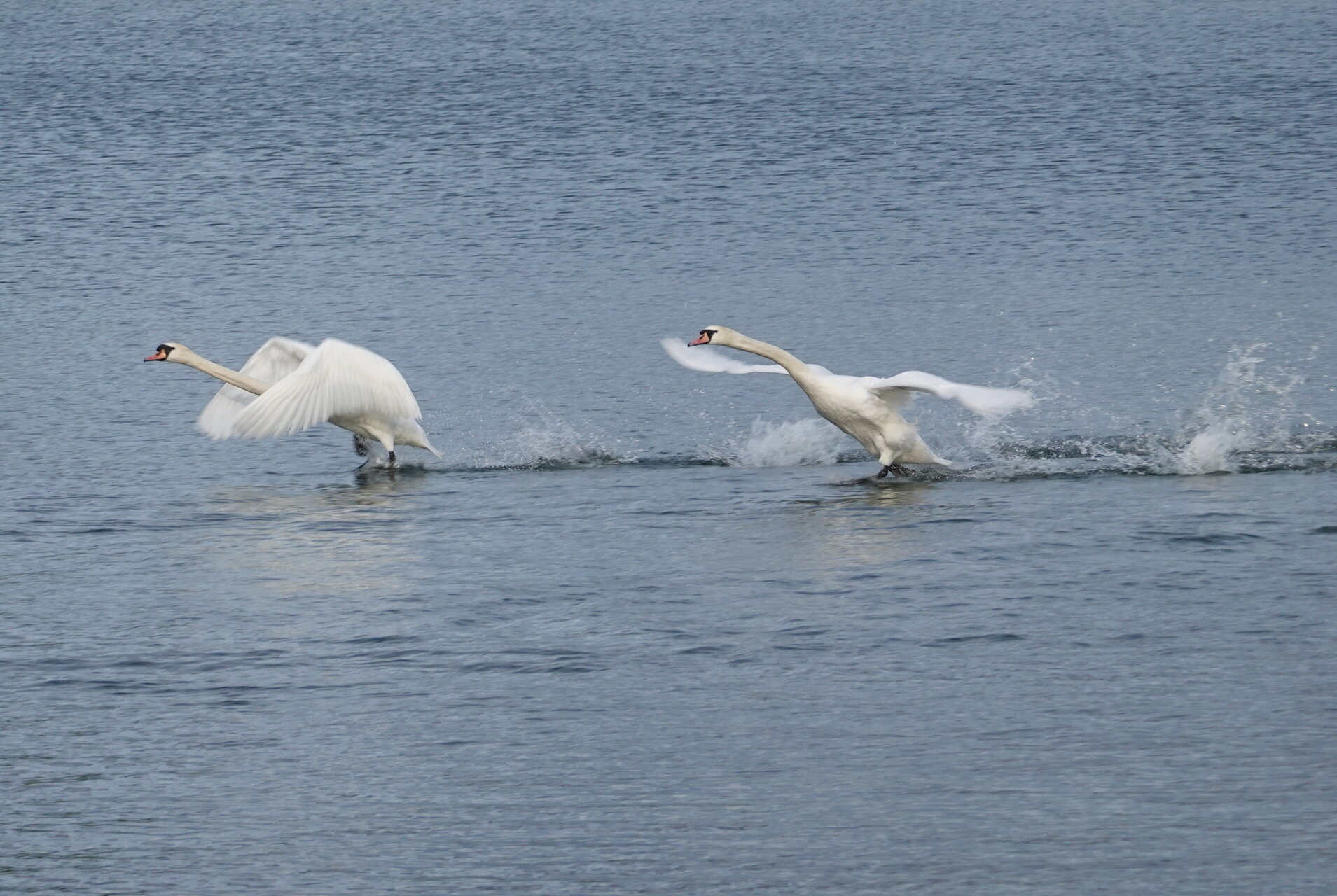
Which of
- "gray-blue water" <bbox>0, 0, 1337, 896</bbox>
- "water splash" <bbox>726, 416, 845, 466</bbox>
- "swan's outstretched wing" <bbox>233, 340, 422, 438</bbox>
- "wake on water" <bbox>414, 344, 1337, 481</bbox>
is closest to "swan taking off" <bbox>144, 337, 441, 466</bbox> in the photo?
"swan's outstretched wing" <bbox>233, 340, 422, 438</bbox>

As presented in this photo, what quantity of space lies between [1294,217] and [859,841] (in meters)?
17.3

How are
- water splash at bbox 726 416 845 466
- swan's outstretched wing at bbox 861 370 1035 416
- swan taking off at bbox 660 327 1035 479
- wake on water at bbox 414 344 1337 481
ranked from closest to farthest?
1. swan's outstretched wing at bbox 861 370 1035 416
2. swan taking off at bbox 660 327 1035 479
3. wake on water at bbox 414 344 1337 481
4. water splash at bbox 726 416 845 466

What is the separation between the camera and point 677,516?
40.7 feet

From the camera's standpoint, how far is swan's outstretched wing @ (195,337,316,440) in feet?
48.4

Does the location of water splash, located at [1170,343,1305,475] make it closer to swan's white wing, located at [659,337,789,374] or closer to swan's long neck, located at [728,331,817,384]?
swan's long neck, located at [728,331,817,384]

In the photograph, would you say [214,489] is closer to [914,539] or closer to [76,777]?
[914,539]

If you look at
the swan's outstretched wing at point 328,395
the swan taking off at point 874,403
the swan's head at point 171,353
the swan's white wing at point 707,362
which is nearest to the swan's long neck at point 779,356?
the swan taking off at point 874,403

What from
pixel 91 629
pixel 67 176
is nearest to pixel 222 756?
pixel 91 629

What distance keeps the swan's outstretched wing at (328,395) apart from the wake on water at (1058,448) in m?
0.74

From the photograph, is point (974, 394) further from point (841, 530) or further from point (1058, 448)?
point (1058, 448)

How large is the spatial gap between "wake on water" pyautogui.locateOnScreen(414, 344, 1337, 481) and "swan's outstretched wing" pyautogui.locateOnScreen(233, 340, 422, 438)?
29.0 inches

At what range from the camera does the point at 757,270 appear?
21406mm

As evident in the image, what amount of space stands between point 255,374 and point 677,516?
3910mm

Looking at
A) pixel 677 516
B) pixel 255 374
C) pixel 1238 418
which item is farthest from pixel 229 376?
pixel 1238 418
